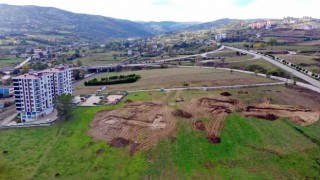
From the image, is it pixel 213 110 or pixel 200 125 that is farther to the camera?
pixel 213 110

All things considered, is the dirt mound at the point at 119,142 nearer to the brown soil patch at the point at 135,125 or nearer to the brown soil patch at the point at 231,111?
the brown soil patch at the point at 135,125

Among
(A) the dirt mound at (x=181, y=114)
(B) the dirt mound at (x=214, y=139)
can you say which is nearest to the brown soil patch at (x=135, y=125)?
(A) the dirt mound at (x=181, y=114)

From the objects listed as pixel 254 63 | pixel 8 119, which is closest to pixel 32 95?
pixel 8 119

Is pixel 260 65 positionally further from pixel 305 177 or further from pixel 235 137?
pixel 305 177

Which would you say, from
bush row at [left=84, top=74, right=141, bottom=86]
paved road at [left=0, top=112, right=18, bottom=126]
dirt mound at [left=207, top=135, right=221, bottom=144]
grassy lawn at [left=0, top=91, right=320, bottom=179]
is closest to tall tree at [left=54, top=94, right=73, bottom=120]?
grassy lawn at [left=0, top=91, right=320, bottom=179]

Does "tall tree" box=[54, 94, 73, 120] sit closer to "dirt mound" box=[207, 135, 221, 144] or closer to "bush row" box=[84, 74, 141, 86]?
"dirt mound" box=[207, 135, 221, 144]

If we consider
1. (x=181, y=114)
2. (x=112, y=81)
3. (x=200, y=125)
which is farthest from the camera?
(x=112, y=81)

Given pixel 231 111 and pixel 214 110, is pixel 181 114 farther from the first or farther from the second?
pixel 231 111
